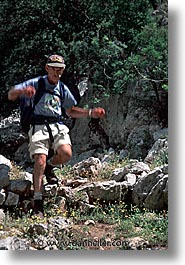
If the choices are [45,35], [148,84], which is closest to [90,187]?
[148,84]

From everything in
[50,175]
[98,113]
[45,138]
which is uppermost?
[98,113]

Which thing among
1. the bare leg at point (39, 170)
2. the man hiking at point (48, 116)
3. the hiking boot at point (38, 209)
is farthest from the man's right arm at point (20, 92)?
the hiking boot at point (38, 209)

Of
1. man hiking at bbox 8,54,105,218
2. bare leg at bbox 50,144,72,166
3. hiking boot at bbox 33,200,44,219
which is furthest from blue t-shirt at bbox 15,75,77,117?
hiking boot at bbox 33,200,44,219

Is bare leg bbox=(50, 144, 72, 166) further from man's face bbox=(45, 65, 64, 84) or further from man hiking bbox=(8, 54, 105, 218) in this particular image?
man's face bbox=(45, 65, 64, 84)

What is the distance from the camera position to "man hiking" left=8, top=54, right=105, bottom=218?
2467 millimetres

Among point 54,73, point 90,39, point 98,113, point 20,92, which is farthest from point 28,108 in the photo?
point 90,39

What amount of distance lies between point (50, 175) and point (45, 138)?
0.15 m

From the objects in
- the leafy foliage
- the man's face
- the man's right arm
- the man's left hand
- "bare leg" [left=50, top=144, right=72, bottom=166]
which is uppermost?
the leafy foliage

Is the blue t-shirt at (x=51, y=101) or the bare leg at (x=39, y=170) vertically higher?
the blue t-shirt at (x=51, y=101)

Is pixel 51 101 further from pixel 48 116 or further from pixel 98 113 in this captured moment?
pixel 98 113

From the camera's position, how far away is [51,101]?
2488 mm

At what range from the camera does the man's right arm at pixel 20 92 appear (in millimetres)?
2461

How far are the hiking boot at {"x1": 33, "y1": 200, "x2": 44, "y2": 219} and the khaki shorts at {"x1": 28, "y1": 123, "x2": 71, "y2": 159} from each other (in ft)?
0.61

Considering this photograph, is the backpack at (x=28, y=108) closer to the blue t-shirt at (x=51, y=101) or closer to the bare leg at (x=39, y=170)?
the blue t-shirt at (x=51, y=101)
